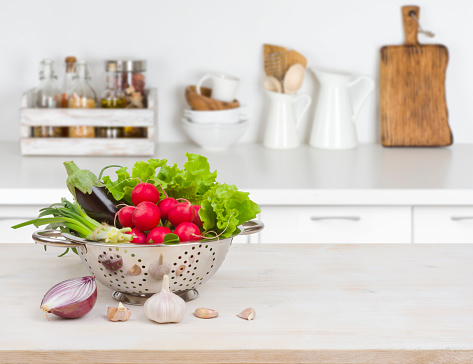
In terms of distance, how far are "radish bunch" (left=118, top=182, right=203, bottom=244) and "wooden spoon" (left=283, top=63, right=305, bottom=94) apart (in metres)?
1.46

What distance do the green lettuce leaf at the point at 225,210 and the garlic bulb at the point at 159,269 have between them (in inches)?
3.2

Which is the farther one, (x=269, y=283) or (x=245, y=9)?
(x=245, y=9)

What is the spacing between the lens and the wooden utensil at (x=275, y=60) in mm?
2580

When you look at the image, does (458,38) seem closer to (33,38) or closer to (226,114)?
(226,114)

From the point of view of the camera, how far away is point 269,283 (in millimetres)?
1170

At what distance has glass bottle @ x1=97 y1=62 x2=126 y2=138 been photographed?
92.3 inches

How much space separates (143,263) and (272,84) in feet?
5.27

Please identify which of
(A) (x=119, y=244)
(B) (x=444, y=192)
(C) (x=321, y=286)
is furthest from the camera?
(B) (x=444, y=192)

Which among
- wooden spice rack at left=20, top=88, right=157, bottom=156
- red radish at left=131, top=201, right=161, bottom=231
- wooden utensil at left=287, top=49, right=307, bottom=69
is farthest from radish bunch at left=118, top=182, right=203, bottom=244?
wooden utensil at left=287, top=49, right=307, bottom=69

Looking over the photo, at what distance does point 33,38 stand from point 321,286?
5.82 feet

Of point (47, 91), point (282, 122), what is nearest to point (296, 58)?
point (282, 122)

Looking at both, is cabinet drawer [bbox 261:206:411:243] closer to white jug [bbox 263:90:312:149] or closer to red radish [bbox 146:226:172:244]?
white jug [bbox 263:90:312:149]

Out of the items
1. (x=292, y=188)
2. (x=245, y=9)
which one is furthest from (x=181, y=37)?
(x=292, y=188)

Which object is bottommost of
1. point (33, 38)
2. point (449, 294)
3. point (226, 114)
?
point (449, 294)
